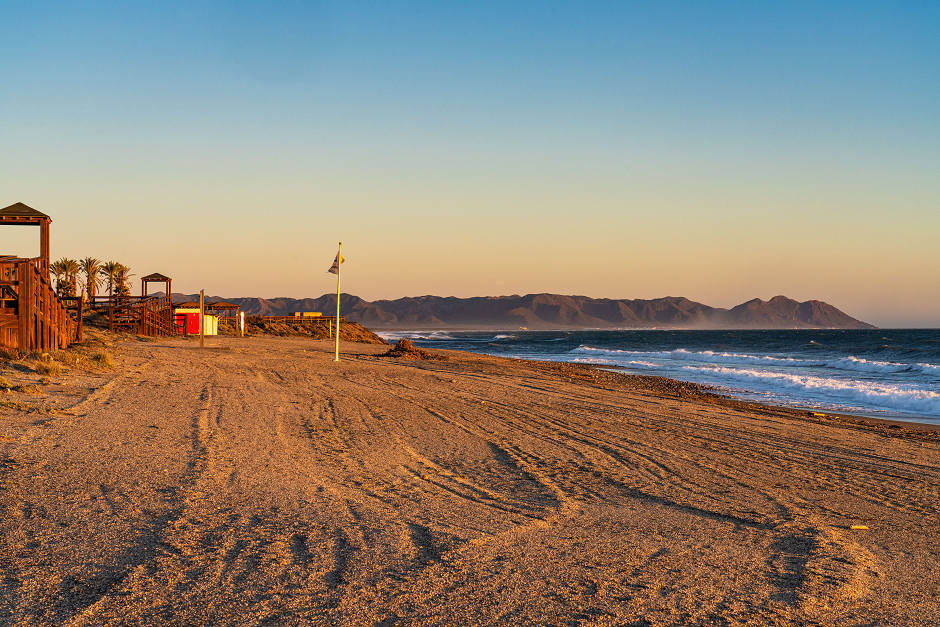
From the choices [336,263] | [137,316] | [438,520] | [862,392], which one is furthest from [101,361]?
[862,392]

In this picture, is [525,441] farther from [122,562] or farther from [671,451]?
[122,562]

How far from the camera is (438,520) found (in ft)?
16.0

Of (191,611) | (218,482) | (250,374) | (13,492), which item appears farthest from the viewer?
(250,374)

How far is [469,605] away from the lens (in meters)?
3.36

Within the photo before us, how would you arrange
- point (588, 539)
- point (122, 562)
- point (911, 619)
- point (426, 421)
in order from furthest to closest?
1. point (426, 421)
2. point (588, 539)
3. point (122, 562)
4. point (911, 619)

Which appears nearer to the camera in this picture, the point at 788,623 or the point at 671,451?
the point at 788,623

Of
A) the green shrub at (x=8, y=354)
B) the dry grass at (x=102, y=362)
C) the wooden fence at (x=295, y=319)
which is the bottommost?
the dry grass at (x=102, y=362)

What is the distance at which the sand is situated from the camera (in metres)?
3.38

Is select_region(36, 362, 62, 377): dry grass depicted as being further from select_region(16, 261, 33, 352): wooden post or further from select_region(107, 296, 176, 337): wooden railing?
select_region(107, 296, 176, 337): wooden railing

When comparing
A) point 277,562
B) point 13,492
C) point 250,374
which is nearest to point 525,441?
point 277,562

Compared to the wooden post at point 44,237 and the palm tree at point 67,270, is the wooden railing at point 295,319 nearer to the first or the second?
the palm tree at point 67,270

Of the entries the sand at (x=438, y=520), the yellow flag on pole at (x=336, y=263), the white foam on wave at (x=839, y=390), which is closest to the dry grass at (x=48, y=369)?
the sand at (x=438, y=520)

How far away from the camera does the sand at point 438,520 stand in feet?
11.1

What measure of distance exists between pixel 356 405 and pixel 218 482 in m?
5.55
